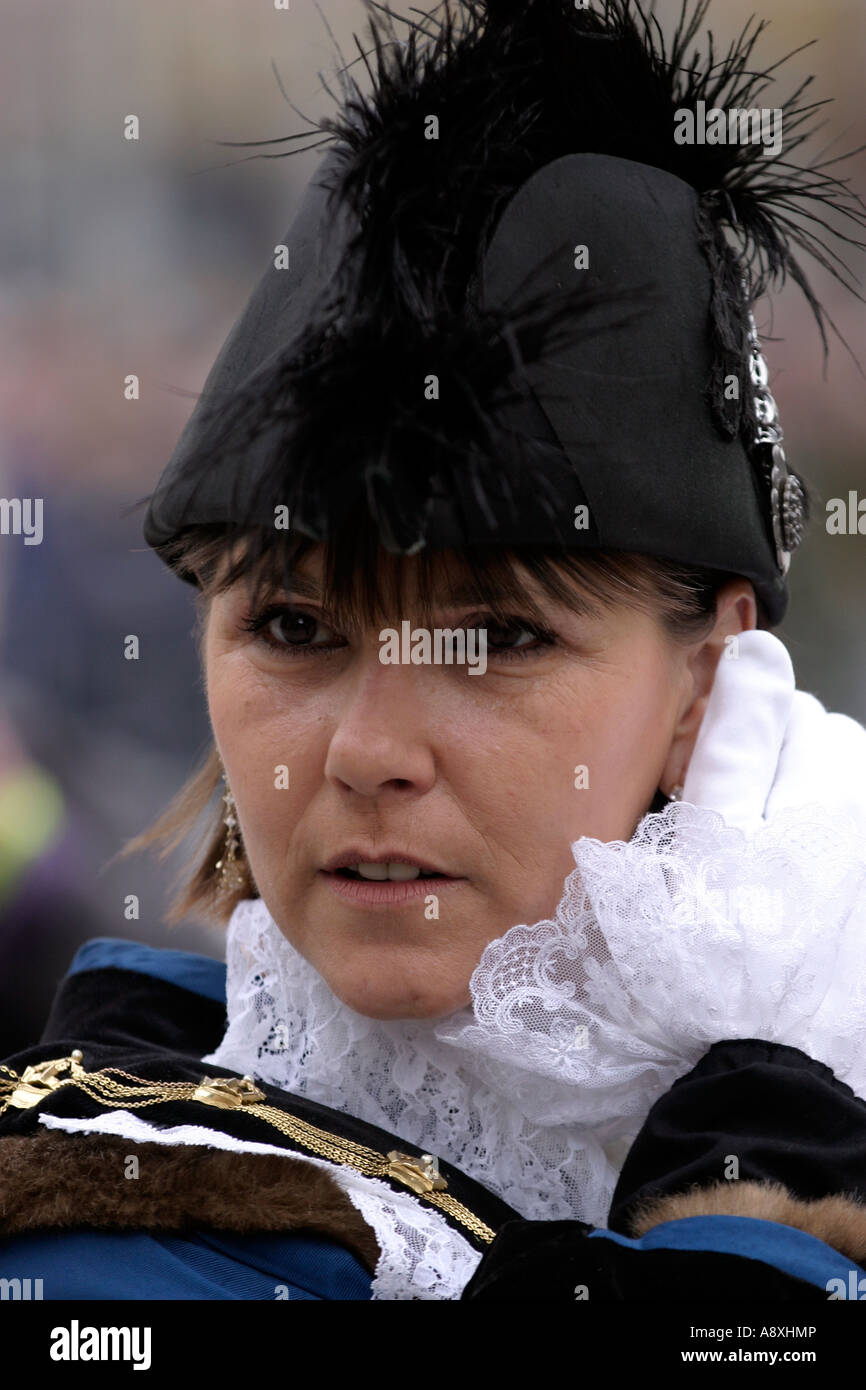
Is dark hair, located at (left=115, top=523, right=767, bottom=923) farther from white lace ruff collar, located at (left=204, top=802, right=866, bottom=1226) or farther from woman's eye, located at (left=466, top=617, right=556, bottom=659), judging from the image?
white lace ruff collar, located at (left=204, top=802, right=866, bottom=1226)

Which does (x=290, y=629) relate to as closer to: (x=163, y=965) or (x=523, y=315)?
(x=523, y=315)

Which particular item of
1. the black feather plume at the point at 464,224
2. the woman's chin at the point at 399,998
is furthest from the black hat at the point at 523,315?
the woman's chin at the point at 399,998

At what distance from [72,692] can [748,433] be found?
A: 239 centimetres

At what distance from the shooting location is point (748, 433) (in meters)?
1.59

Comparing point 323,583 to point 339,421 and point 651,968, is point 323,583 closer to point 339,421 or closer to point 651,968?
point 339,421

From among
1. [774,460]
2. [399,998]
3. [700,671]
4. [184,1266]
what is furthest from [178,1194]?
[774,460]

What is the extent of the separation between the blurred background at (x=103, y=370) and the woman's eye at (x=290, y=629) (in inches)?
82.3

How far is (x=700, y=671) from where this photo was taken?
5.21 ft

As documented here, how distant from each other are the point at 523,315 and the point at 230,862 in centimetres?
84

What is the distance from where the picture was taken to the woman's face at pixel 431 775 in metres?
1.37

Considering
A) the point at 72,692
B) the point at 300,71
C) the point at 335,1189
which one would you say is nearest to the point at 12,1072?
the point at 335,1189

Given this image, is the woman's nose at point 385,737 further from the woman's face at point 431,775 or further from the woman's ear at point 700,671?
the woman's ear at point 700,671

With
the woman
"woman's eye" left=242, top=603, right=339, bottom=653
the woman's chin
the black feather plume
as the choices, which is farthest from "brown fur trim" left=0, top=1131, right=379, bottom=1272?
the black feather plume

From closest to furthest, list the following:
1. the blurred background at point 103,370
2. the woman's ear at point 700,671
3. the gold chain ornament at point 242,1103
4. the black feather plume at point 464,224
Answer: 1. the black feather plume at point 464,224
2. the gold chain ornament at point 242,1103
3. the woman's ear at point 700,671
4. the blurred background at point 103,370
